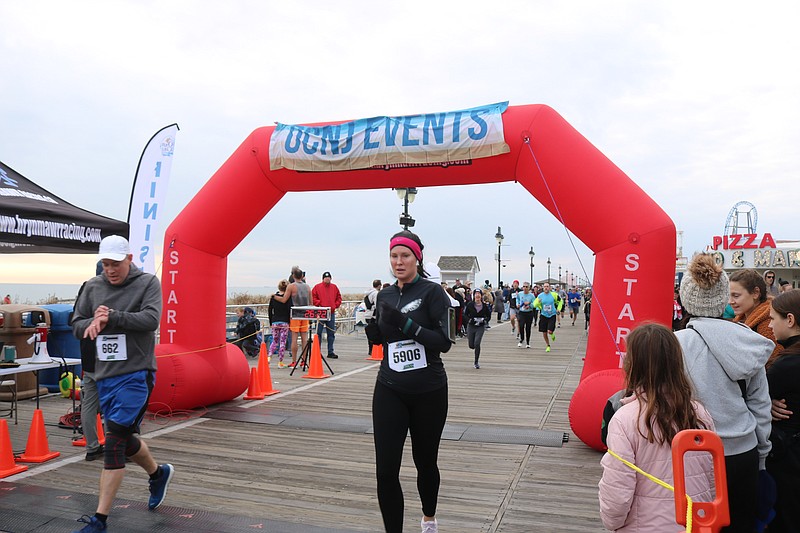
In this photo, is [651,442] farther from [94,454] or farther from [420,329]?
[94,454]

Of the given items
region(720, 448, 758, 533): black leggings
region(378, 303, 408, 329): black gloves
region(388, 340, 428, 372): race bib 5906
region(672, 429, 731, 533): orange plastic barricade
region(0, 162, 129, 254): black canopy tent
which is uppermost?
region(0, 162, 129, 254): black canopy tent

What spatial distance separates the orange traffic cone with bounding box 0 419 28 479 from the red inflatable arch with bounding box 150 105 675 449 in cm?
211

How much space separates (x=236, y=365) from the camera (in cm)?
816

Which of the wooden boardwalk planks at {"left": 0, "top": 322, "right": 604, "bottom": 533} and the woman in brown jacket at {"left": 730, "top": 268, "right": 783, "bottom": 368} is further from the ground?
the woman in brown jacket at {"left": 730, "top": 268, "right": 783, "bottom": 368}

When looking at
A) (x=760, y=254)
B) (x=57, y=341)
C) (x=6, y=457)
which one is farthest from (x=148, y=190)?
(x=760, y=254)

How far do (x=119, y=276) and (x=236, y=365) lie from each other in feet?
13.1

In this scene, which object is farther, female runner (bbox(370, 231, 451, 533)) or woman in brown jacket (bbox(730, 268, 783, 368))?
woman in brown jacket (bbox(730, 268, 783, 368))

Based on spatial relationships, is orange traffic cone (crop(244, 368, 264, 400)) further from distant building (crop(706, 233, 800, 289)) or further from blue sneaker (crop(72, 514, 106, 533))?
distant building (crop(706, 233, 800, 289))

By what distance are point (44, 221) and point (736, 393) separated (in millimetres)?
6155

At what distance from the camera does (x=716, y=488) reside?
192 cm

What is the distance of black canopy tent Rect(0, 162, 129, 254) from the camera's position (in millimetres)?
5770

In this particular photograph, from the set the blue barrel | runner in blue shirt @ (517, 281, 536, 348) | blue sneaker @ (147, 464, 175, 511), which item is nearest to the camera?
blue sneaker @ (147, 464, 175, 511)

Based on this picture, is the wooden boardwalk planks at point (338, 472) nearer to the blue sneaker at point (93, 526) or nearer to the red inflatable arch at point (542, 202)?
the red inflatable arch at point (542, 202)

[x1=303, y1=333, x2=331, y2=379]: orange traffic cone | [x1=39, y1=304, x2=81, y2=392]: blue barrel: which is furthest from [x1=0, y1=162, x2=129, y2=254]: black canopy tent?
[x1=303, y1=333, x2=331, y2=379]: orange traffic cone
